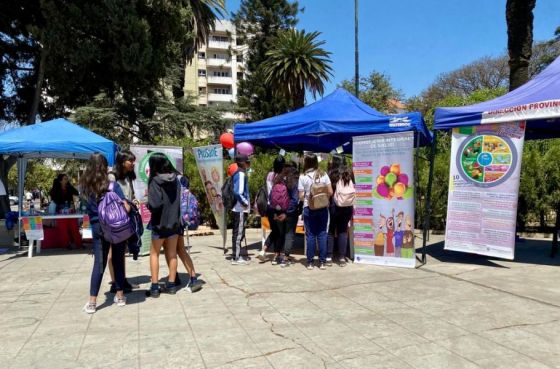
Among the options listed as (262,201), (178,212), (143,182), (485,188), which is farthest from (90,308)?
(485,188)

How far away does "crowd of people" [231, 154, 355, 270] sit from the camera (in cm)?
682

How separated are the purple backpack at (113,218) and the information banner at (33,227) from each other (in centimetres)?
486

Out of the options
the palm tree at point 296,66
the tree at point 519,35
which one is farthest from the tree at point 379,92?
the tree at point 519,35

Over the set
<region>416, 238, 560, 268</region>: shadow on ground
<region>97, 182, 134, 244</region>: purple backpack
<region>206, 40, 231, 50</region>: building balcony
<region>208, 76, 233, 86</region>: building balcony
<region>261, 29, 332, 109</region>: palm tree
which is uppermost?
<region>206, 40, 231, 50</region>: building balcony

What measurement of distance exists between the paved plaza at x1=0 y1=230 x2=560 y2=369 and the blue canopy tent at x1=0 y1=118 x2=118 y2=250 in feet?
8.90

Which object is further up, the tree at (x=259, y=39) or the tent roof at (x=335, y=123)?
the tree at (x=259, y=39)

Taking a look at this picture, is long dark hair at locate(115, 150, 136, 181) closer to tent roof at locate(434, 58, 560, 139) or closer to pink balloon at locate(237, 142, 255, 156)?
pink balloon at locate(237, 142, 255, 156)

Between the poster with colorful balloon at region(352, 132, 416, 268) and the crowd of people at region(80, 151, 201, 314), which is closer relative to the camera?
the crowd of people at region(80, 151, 201, 314)

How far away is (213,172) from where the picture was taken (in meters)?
9.03

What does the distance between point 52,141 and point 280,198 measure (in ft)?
16.3

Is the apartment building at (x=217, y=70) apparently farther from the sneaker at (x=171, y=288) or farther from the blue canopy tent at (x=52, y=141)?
the sneaker at (x=171, y=288)

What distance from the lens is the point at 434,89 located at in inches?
1516

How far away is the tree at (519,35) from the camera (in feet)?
36.2

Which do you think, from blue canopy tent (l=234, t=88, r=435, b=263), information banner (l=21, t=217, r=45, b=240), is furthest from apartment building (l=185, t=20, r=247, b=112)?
blue canopy tent (l=234, t=88, r=435, b=263)
